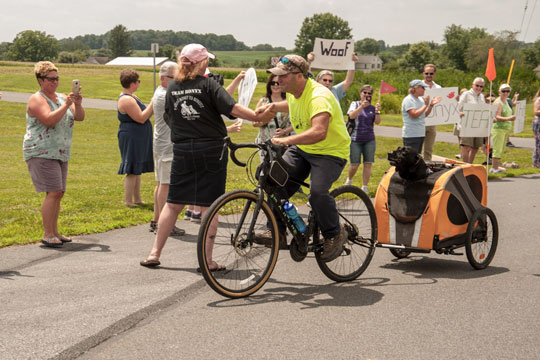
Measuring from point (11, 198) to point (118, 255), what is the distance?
477cm

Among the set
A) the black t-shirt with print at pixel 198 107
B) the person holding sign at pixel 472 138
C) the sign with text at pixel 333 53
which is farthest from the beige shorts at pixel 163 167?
the person holding sign at pixel 472 138

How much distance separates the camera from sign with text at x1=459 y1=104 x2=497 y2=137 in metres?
12.2

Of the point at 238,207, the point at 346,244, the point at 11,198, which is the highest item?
the point at 238,207

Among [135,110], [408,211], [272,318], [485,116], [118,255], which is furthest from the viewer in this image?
[485,116]

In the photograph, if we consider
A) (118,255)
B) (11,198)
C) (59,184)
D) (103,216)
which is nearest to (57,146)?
(59,184)

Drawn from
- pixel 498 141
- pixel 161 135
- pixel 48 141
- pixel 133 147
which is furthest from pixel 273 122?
pixel 498 141

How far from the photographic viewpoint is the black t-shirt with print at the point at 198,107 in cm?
572

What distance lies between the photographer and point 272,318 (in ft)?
15.9

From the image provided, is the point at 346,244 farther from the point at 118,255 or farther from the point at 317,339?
the point at 118,255

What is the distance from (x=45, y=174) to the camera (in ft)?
23.7

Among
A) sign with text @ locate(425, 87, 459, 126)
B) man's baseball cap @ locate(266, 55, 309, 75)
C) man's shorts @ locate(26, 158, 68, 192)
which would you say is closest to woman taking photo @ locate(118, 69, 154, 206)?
man's shorts @ locate(26, 158, 68, 192)

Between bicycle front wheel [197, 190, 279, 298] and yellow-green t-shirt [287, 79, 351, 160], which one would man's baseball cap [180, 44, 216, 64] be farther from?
bicycle front wheel [197, 190, 279, 298]

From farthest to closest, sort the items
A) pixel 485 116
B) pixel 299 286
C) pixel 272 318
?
pixel 485 116, pixel 299 286, pixel 272 318

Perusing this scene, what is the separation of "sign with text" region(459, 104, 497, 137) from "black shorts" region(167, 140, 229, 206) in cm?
745
